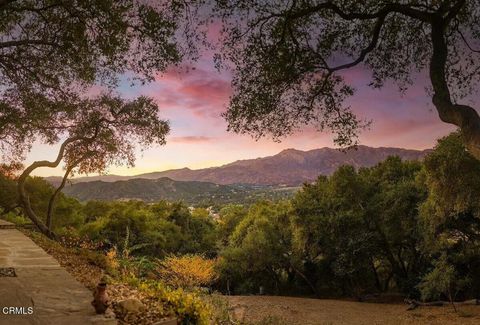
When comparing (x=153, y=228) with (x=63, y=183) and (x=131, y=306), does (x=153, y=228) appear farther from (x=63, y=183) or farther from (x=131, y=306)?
(x=131, y=306)

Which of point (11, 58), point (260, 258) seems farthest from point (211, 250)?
point (11, 58)

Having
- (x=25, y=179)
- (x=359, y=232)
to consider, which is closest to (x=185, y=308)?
(x=25, y=179)

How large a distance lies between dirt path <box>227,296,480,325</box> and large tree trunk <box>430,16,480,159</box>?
15.5m

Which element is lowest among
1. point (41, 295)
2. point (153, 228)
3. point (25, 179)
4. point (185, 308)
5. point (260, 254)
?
point (260, 254)

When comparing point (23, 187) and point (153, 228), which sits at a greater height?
point (23, 187)

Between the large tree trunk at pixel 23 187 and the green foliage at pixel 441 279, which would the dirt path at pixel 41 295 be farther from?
the green foliage at pixel 441 279

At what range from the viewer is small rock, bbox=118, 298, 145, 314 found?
505 cm

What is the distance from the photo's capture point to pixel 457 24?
28.3ft

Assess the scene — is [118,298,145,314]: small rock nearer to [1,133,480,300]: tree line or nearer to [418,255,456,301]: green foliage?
[1,133,480,300]: tree line

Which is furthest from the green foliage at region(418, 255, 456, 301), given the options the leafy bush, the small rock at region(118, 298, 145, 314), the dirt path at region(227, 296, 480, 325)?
the small rock at region(118, 298, 145, 314)

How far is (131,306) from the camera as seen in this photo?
5.09m

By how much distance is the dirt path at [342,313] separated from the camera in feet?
71.4

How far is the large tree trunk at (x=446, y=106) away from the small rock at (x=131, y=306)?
505 centimetres

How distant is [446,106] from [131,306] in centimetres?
550
